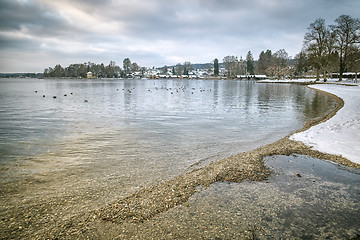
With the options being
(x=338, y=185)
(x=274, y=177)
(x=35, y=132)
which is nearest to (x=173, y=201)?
(x=274, y=177)

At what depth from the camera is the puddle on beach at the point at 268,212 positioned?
4.61m

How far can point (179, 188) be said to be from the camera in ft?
21.2

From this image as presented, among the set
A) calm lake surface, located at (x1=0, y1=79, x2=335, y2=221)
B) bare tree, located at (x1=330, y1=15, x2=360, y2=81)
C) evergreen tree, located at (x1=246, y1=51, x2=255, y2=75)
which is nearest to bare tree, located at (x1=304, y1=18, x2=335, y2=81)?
bare tree, located at (x1=330, y1=15, x2=360, y2=81)

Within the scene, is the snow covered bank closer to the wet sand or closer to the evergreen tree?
the wet sand

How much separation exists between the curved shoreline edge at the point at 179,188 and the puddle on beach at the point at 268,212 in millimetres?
253

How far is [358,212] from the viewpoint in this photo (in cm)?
531

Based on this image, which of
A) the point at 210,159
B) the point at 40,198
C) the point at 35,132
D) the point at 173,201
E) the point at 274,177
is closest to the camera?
the point at 173,201

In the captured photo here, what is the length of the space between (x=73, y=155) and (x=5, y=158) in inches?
114

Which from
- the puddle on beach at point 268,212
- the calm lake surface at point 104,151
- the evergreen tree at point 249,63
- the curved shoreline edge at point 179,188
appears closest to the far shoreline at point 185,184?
the curved shoreline edge at point 179,188

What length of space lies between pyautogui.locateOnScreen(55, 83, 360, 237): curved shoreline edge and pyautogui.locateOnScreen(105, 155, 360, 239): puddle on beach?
0.25m

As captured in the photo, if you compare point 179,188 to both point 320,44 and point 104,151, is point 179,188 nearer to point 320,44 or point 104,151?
point 104,151

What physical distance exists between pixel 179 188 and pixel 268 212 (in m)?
2.43

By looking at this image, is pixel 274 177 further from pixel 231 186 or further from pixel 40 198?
pixel 40 198

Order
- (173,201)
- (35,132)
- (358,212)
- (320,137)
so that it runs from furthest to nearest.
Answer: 1. (35,132)
2. (320,137)
3. (173,201)
4. (358,212)
